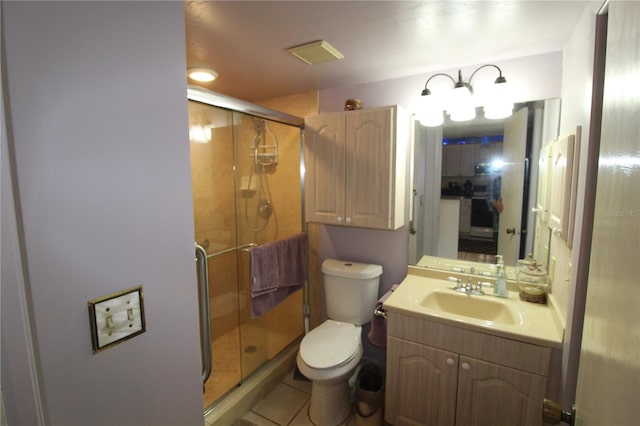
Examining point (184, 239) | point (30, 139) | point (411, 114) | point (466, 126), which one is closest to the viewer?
point (30, 139)

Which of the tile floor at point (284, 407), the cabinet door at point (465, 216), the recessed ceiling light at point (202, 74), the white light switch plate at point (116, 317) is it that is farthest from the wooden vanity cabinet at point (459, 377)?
the recessed ceiling light at point (202, 74)

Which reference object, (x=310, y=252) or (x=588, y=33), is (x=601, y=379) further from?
(x=310, y=252)

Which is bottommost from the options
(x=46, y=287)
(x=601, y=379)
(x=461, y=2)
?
(x=601, y=379)

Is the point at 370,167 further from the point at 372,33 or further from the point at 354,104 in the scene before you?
the point at 372,33

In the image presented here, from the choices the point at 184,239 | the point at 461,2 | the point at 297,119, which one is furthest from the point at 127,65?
the point at 297,119

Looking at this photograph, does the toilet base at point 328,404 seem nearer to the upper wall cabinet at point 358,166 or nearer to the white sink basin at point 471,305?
the white sink basin at point 471,305

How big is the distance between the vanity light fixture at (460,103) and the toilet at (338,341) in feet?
3.52

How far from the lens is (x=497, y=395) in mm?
1441

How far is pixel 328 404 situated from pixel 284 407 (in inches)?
13.8

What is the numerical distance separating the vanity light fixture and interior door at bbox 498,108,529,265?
0.10 meters

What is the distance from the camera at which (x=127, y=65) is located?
793mm

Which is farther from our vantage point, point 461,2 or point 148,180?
point 461,2

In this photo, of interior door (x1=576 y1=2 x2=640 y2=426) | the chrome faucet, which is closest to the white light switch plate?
interior door (x1=576 y1=2 x2=640 y2=426)

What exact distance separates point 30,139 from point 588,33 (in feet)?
5.92
